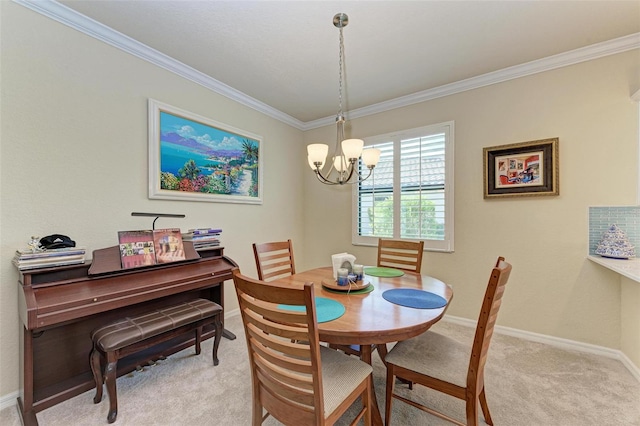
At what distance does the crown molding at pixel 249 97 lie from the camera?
6.36 feet

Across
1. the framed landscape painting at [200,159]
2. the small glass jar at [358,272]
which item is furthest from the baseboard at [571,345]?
the framed landscape painting at [200,159]

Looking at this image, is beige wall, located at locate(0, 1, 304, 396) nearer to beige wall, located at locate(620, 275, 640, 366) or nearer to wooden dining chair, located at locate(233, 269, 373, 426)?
A: wooden dining chair, located at locate(233, 269, 373, 426)

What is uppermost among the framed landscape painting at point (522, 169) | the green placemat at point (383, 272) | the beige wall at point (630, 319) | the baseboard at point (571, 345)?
the framed landscape painting at point (522, 169)

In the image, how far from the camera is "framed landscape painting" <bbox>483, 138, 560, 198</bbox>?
2514 millimetres

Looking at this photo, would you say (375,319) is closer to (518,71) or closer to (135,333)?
(135,333)

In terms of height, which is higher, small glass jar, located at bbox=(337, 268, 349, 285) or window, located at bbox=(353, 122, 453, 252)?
window, located at bbox=(353, 122, 453, 252)

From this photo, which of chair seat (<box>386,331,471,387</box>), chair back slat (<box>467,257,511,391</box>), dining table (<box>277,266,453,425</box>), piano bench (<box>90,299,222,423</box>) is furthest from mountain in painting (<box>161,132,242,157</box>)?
chair back slat (<box>467,257,511,391</box>)

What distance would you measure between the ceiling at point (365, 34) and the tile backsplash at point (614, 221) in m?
1.47

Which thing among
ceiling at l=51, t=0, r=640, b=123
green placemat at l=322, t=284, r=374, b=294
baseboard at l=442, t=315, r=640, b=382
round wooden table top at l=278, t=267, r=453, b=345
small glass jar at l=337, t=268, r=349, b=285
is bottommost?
Result: baseboard at l=442, t=315, r=640, b=382

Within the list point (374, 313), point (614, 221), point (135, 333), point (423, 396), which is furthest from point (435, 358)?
point (614, 221)

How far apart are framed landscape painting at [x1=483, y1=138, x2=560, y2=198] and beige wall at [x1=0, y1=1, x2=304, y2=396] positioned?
126 inches

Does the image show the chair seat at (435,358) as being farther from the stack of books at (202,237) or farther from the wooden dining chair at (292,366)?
the stack of books at (202,237)

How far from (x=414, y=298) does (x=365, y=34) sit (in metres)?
2.08

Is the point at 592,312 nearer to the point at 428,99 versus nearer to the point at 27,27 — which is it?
the point at 428,99
